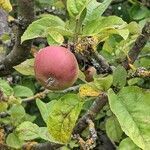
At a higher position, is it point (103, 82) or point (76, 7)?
point (76, 7)

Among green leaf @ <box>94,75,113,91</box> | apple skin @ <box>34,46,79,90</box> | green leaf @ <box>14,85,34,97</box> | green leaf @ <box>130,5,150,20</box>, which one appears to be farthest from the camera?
green leaf @ <box>130,5,150,20</box>

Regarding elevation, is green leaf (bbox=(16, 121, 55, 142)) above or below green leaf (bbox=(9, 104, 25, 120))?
above

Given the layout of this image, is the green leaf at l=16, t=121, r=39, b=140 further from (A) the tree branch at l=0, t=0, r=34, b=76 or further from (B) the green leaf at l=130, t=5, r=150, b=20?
(B) the green leaf at l=130, t=5, r=150, b=20

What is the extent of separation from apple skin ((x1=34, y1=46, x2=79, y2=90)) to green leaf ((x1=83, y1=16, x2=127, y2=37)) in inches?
3.5

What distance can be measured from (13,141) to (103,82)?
632 millimetres

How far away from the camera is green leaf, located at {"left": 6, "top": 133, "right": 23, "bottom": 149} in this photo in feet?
Answer: 5.81

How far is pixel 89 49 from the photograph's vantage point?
1241 millimetres

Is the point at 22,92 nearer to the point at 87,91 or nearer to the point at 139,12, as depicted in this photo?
the point at 87,91

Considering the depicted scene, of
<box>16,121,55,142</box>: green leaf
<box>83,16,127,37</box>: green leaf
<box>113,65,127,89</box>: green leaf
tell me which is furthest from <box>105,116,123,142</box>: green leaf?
<box>83,16,127,37</box>: green leaf

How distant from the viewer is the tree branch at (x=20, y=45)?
151cm

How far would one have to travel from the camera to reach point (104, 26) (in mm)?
1257

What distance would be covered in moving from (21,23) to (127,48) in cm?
34

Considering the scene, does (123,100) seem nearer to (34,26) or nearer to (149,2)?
(34,26)

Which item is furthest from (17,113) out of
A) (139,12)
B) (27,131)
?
(139,12)
